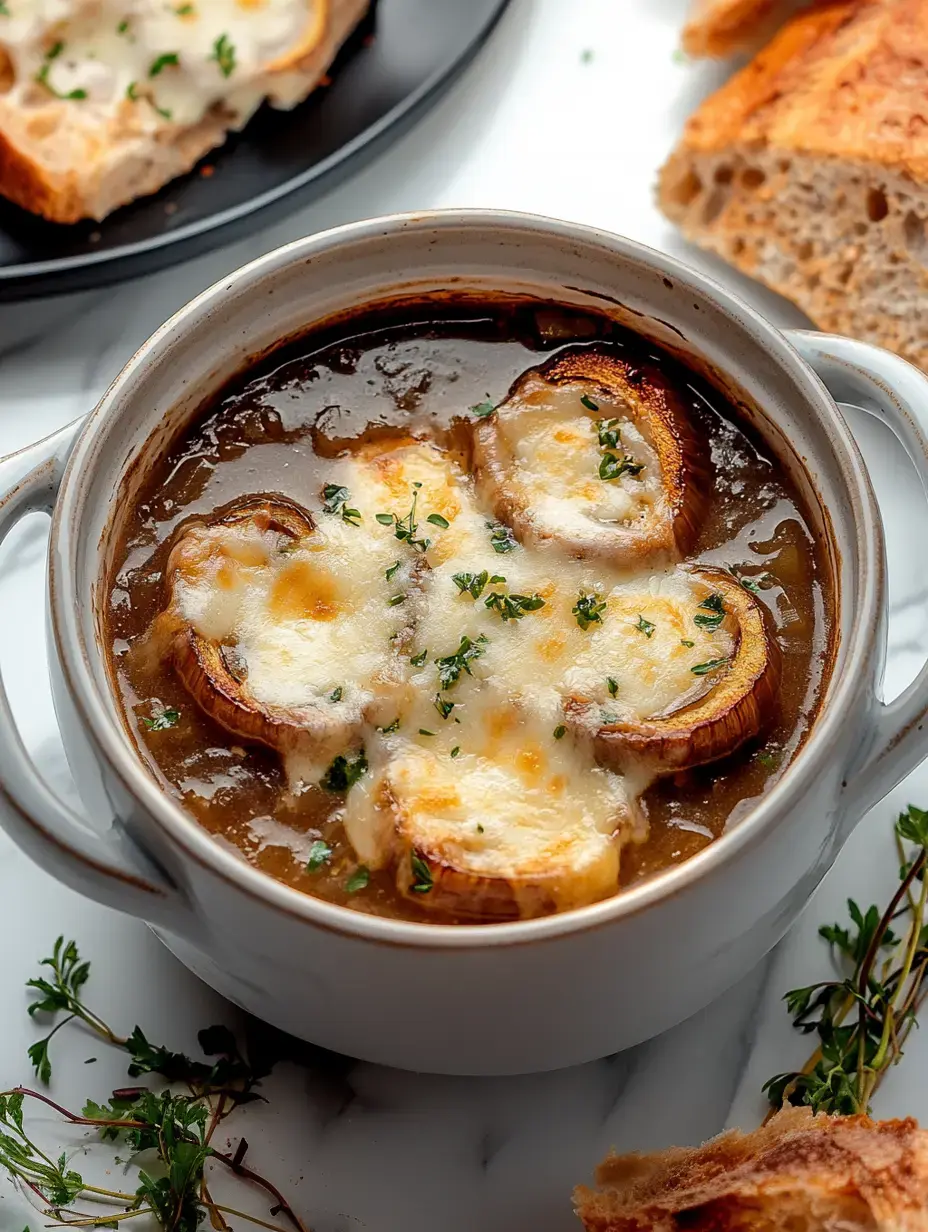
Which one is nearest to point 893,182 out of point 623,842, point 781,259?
point 781,259

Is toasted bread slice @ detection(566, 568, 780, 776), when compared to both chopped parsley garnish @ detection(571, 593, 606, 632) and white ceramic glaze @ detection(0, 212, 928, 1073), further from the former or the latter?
white ceramic glaze @ detection(0, 212, 928, 1073)

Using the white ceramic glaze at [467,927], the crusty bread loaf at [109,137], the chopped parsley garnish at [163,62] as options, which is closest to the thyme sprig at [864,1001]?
the white ceramic glaze at [467,927]

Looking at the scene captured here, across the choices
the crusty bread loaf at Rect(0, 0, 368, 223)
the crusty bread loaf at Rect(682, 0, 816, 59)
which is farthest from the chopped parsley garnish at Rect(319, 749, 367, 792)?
the crusty bread loaf at Rect(682, 0, 816, 59)

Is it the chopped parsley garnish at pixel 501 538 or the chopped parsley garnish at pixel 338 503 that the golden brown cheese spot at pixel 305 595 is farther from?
the chopped parsley garnish at pixel 501 538

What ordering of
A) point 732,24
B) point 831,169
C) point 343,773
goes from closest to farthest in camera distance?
point 343,773 < point 831,169 < point 732,24

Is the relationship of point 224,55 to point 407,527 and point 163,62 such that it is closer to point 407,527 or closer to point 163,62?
point 163,62

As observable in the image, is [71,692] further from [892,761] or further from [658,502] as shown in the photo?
[892,761]

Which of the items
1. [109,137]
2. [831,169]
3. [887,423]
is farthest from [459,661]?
[109,137]
